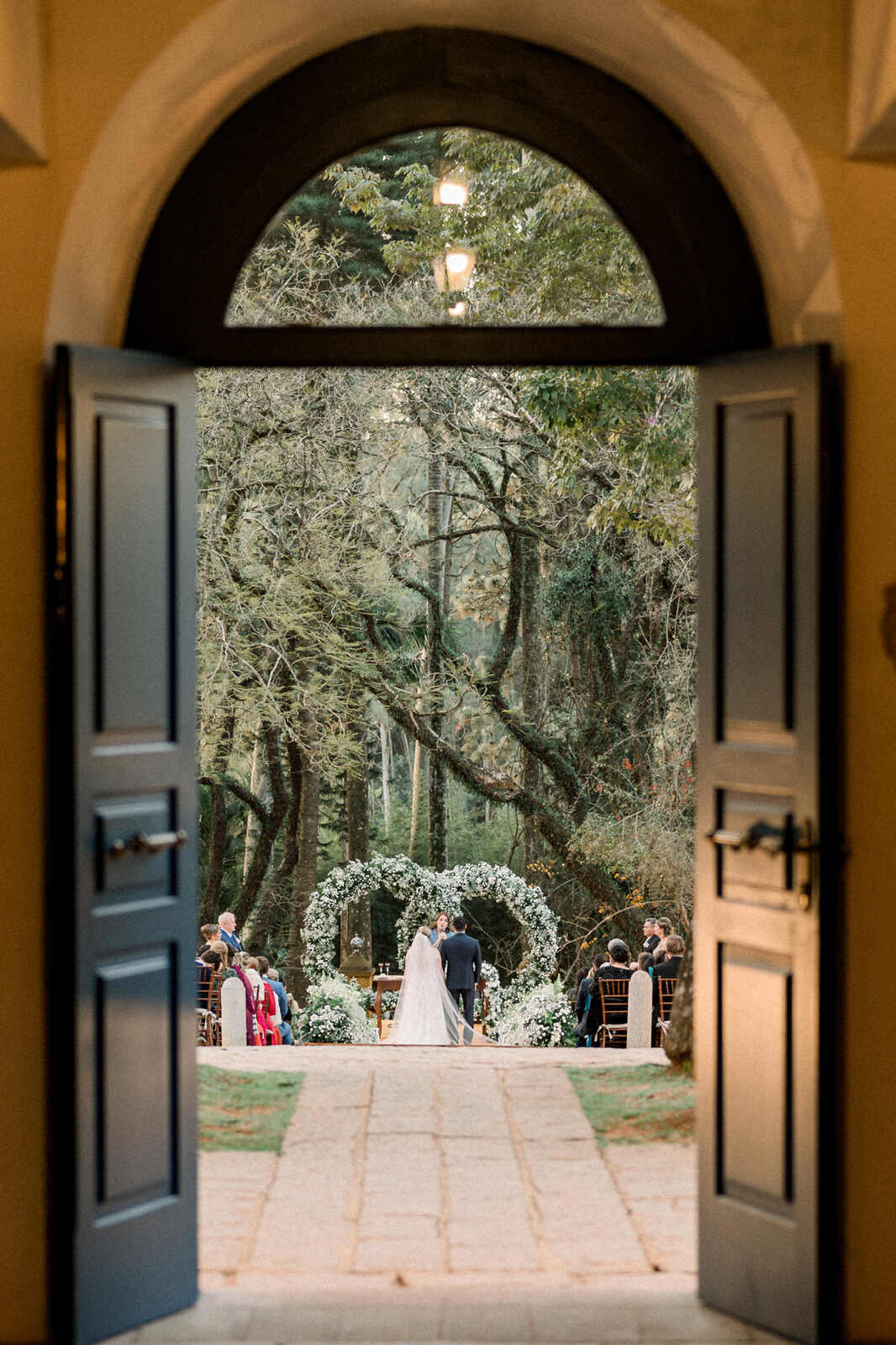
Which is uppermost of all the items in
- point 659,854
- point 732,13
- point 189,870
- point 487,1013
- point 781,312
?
point 732,13

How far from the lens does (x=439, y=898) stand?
45.9ft

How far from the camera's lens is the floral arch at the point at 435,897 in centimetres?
1393

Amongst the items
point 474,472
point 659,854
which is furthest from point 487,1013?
point 474,472

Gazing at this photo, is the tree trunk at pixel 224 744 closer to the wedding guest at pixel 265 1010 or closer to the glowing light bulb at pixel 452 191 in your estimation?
the wedding guest at pixel 265 1010

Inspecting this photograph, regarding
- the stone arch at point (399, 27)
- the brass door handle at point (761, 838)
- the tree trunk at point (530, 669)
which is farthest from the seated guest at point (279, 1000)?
the stone arch at point (399, 27)

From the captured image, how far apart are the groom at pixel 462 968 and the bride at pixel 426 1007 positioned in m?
0.12

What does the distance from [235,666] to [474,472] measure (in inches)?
167

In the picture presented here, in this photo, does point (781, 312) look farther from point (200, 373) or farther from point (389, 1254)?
point (200, 373)

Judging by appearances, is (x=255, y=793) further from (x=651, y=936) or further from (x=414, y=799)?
(x=651, y=936)

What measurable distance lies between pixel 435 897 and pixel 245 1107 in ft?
28.1

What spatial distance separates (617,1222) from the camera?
4.07m

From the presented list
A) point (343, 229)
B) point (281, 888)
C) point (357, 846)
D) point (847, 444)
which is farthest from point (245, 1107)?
point (357, 846)

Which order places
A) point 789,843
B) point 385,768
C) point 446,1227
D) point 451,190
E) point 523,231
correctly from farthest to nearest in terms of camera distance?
point 385,768, point 523,231, point 451,190, point 446,1227, point 789,843

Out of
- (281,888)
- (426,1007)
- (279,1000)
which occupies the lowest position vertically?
(426,1007)
